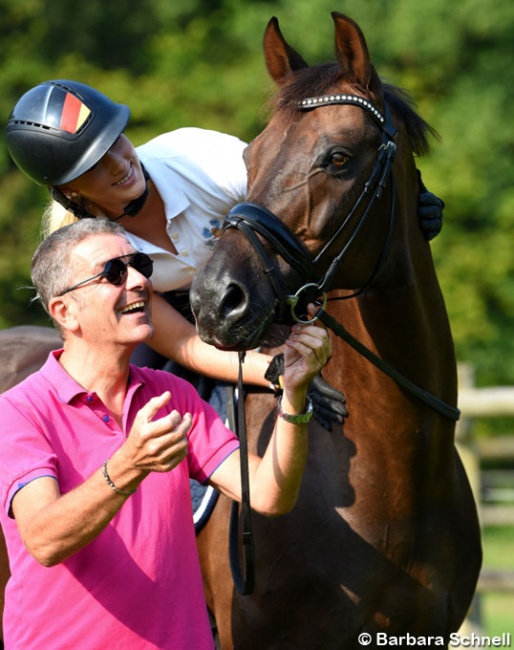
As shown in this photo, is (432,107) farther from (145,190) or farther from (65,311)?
(65,311)

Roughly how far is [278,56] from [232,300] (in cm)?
119

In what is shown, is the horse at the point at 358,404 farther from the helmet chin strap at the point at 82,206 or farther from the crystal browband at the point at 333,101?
the helmet chin strap at the point at 82,206

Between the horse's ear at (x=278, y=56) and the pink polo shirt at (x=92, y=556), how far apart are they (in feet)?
4.61

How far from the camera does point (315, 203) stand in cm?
333

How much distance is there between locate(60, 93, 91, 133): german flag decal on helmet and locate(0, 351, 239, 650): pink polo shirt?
1.08 m

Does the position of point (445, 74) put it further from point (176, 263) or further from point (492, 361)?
point (176, 263)

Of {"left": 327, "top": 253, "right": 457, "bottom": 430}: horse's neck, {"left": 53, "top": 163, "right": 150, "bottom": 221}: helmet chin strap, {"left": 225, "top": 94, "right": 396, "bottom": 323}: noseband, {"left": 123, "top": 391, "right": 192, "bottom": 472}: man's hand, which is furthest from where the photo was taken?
{"left": 53, "top": 163, "right": 150, "bottom": 221}: helmet chin strap

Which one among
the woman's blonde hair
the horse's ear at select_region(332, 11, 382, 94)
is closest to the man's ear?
the woman's blonde hair

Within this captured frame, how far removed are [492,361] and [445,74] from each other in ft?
16.8

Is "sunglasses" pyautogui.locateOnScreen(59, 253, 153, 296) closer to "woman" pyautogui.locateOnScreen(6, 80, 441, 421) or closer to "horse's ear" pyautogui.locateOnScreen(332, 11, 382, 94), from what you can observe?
"woman" pyautogui.locateOnScreen(6, 80, 441, 421)

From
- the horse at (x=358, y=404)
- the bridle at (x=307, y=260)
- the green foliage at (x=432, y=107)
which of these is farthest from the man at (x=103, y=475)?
the green foliage at (x=432, y=107)

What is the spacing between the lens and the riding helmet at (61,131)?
3869 millimetres

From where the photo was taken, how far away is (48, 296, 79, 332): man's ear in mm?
3150

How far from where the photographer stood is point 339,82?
356 cm
